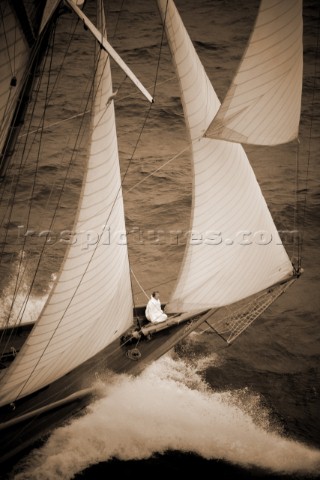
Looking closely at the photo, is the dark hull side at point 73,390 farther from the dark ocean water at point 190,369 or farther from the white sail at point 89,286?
the white sail at point 89,286

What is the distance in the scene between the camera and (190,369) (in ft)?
25.8

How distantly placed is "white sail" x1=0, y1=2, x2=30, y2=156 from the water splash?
13.3 ft

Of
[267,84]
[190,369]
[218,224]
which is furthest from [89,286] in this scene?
[190,369]

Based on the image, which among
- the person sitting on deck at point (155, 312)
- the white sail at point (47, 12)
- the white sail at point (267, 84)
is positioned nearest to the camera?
the white sail at point (267, 84)

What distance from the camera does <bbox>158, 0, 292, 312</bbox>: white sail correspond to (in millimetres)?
5664

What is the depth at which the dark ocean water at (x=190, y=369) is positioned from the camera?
6.44 metres

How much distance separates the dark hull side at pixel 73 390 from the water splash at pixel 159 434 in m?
0.27

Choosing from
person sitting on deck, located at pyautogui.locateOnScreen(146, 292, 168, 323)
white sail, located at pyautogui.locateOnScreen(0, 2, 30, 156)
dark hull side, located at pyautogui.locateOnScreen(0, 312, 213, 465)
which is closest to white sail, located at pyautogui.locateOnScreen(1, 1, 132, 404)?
dark hull side, located at pyautogui.locateOnScreen(0, 312, 213, 465)

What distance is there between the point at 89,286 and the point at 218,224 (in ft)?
6.96

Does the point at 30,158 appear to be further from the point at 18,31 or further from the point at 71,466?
the point at 71,466

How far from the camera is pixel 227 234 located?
6.28 m

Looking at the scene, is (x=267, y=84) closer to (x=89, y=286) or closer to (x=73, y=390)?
(x=89, y=286)

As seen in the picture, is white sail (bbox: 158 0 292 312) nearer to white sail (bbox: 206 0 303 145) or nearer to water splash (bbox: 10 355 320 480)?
white sail (bbox: 206 0 303 145)

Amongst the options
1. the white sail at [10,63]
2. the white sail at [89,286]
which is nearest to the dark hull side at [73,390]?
the white sail at [89,286]
